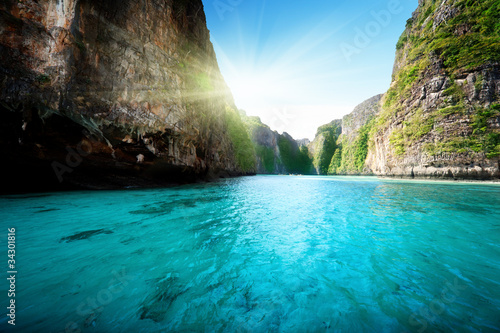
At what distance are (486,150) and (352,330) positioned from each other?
33.2 meters

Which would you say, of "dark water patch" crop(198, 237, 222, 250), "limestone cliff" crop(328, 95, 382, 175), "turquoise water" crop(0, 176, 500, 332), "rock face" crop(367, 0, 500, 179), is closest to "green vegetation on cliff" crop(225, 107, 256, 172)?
"rock face" crop(367, 0, 500, 179)

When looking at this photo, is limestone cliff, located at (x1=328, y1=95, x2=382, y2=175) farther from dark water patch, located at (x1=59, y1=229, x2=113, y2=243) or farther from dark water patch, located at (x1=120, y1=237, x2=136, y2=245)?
dark water patch, located at (x1=59, y1=229, x2=113, y2=243)

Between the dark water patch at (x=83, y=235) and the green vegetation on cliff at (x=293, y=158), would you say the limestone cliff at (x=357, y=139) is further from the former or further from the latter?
the dark water patch at (x=83, y=235)

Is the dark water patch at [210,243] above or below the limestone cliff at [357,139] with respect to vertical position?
below

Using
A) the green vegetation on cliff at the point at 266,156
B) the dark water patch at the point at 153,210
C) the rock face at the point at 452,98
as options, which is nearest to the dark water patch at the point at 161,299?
the dark water patch at the point at 153,210

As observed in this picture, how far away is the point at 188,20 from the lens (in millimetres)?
17500

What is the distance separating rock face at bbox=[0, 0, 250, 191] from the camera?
323 inches

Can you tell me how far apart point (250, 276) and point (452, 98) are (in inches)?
1459

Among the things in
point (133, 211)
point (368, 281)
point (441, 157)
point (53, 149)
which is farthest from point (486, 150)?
point (53, 149)

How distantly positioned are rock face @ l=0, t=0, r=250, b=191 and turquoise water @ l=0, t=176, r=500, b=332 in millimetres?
6439

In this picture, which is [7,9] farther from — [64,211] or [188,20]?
[188,20]

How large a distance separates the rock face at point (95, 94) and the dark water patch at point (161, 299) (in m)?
11.6

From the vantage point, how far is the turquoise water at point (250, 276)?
1867mm

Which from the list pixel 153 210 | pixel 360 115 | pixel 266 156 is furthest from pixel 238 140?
pixel 360 115
